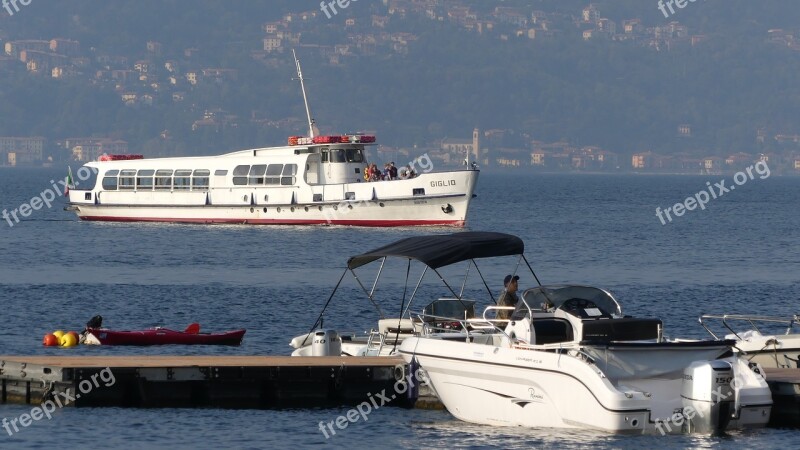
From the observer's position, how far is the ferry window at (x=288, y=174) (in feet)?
255

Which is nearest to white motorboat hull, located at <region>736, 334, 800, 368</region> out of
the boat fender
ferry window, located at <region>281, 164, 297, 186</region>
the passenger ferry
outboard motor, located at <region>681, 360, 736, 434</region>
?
outboard motor, located at <region>681, 360, 736, 434</region>

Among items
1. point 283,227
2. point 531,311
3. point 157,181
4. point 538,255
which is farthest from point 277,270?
point 531,311

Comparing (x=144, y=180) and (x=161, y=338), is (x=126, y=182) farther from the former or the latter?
(x=161, y=338)

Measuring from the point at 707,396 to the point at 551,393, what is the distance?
104 inches

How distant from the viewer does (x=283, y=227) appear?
8006 centimetres

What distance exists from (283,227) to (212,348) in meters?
41.4

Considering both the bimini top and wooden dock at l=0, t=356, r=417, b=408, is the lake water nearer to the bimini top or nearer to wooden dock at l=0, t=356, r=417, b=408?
wooden dock at l=0, t=356, r=417, b=408

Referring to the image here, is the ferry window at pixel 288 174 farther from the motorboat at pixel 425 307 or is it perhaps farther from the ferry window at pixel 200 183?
the motorboat at pixel 425 307

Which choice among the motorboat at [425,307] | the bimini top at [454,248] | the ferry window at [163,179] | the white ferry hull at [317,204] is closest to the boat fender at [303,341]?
the motorboat at [425,307]

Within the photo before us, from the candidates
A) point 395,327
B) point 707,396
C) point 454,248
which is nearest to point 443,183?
point 395,327

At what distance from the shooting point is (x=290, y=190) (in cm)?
7856

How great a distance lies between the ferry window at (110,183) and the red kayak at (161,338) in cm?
4787

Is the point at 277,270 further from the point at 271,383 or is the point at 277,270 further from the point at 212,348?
the point at 271,383

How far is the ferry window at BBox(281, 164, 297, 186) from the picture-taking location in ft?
255
